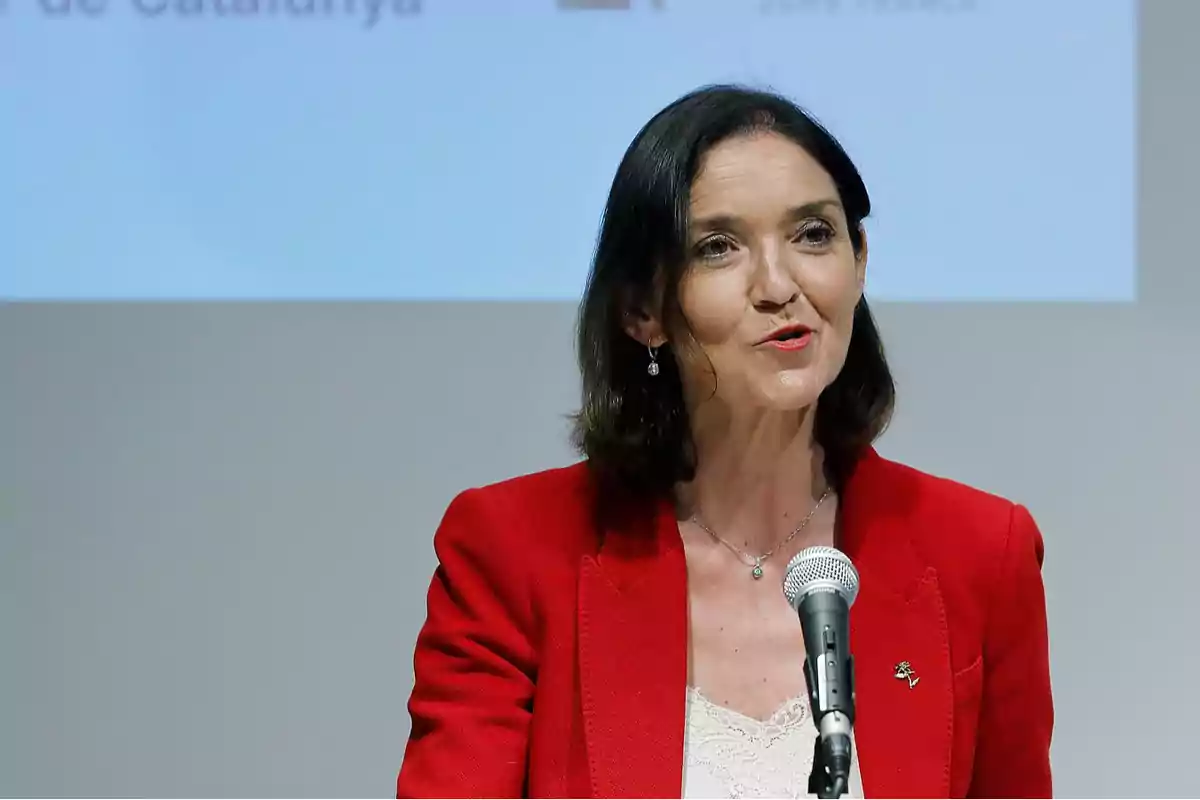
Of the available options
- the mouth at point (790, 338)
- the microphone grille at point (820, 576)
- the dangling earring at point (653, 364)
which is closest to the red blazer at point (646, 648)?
the dangling earring at point (653, 364)

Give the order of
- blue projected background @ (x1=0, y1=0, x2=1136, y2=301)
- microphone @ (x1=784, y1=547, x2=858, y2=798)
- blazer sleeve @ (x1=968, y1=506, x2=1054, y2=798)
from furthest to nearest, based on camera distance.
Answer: blue projected background @ (x1=0, y1=0, x2=1136, y2=301) → blazer sleeve @ (x1=968, y1=506, x2=1054, y2=798) → microphone @ (x1=784, y1=547, x2=858, y2=798)

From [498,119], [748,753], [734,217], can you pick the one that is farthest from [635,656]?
[498,119]

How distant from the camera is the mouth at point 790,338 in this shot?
5.29 feet

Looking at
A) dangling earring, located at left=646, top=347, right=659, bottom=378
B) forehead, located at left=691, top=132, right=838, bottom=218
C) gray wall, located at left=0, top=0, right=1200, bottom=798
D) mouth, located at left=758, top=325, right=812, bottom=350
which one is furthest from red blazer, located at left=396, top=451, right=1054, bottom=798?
gray wall, located at left=0, top=0, right=1200, bottom=798

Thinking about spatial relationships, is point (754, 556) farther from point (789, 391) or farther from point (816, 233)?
point (816, 233)

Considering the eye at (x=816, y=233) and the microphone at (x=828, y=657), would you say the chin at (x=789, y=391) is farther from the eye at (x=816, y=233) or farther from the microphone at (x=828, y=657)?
the microphone at (x=828, y=657)

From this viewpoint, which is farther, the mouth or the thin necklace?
the thin necklace

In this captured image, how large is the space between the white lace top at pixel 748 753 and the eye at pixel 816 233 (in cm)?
54

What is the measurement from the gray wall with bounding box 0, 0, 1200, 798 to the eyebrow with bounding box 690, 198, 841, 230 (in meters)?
0.85

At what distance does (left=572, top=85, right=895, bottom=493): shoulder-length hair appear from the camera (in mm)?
1674

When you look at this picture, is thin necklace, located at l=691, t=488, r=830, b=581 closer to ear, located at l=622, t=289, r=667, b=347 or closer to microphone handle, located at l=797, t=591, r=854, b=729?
ear, located at l=622, t=289, r=667, b=347

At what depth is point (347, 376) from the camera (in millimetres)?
2490

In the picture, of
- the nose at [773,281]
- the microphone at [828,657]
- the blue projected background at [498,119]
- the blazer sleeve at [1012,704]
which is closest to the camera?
the microphone at [828,657]

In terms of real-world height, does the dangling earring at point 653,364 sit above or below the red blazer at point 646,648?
above
